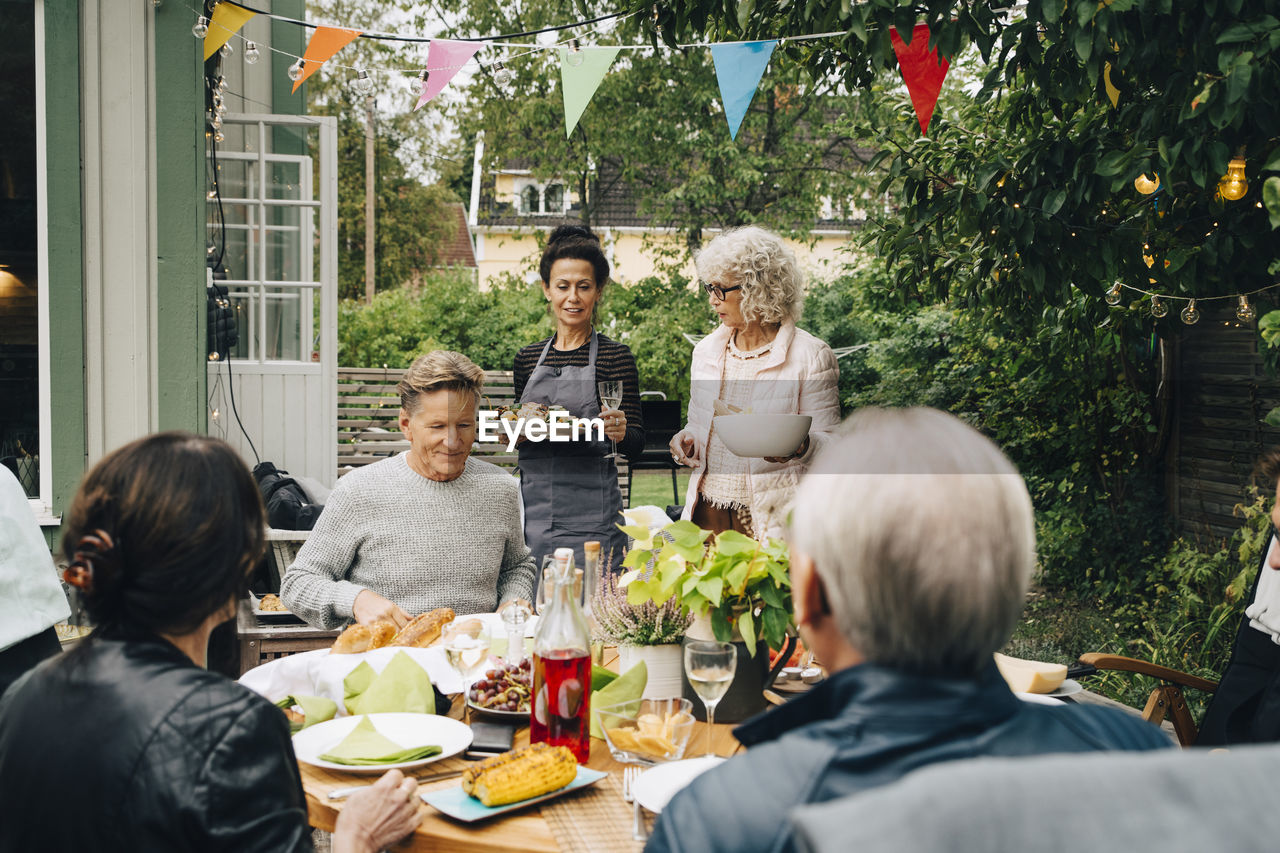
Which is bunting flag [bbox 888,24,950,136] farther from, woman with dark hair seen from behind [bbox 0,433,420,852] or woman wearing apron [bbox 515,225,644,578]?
woman with dark hair seen from behind [bbox 0,433,420,852]

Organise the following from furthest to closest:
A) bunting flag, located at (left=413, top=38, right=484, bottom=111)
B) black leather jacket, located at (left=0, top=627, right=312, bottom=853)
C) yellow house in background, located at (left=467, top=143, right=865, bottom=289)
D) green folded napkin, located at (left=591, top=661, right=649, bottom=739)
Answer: yellow house in background, located at (left=467, top=143, right=865, bottom=289)
bunting flag, located at (left=413, top=38, right=484, bottom=111)
green folded napkin, located at (left=591, top=661, right=649, bottom=739)
black leather jacket, located at (left=0, top=627, right=312, bottom=853)

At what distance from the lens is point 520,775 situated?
1.50 meters

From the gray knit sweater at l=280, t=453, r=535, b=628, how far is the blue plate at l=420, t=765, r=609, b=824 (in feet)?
3.55

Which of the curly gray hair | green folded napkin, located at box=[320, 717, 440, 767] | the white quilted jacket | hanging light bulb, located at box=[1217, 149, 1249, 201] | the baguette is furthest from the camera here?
the curly gray hair

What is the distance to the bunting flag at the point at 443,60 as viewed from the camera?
172 inches

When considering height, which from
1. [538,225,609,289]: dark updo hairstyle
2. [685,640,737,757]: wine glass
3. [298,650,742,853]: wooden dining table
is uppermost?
[538,225,609,289]: dark updo hairstyle

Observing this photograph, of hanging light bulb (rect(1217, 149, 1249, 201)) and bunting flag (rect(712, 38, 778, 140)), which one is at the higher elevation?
bunting flag (rect(712, 38, 778, 140))

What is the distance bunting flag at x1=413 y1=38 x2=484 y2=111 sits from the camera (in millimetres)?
4379

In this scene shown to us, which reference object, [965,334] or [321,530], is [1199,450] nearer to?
[965,334]

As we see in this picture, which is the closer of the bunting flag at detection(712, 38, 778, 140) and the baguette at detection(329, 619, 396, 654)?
the baguette at detection(329, 619, 396, 654)

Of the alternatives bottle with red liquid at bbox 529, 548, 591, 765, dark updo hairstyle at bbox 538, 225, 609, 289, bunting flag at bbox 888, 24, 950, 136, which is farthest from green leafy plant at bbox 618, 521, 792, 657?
bunting flag at bbox 888, 24, 950, 136

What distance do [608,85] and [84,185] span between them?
9.07 m

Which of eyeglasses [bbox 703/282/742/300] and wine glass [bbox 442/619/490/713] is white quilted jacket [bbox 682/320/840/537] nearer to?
eyeglasses [bbox 703/282/742/300]

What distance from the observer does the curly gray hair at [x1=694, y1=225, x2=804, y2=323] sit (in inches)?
124
